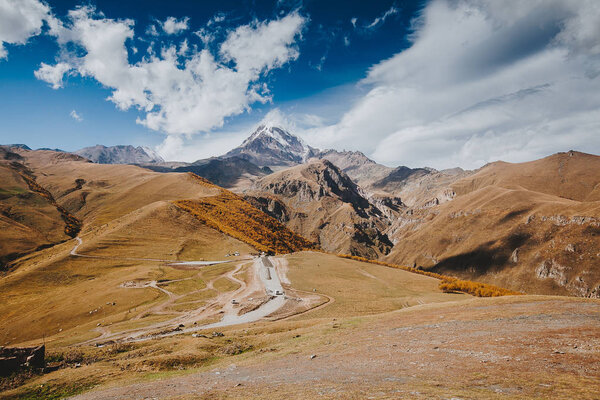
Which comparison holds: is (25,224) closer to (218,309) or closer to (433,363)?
(218,309)

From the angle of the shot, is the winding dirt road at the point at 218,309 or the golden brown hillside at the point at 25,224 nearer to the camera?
the winding dirt road at the point at 218,309

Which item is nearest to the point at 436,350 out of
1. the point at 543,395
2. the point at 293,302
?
the point at 543,395

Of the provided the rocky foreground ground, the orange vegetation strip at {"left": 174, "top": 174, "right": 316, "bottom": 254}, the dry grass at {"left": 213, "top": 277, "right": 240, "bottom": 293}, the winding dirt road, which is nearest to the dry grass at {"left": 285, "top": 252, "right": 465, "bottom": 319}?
the winding dirt road

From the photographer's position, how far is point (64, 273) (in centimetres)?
8406

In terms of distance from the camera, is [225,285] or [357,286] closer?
[225,285]

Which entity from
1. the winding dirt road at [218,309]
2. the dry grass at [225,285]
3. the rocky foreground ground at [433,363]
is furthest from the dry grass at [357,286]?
the rocky foreground ground at [433,363]

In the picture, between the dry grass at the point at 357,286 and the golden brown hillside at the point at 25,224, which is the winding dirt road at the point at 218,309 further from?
the golden brown hillside at the point at 25,224

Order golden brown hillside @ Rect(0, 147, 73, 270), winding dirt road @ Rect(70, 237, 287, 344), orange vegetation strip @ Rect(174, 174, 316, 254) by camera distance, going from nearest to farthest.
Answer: winding dirt road @ Rect(70, 237, 287, 344) → golden brown hillside @ Rect(0, 147, 73, 270) → orange vegetation strip @ Rect(174, 174, 316, 254)

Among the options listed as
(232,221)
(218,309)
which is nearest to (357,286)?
(218,309)

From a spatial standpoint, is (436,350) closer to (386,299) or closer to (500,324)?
(500,324)

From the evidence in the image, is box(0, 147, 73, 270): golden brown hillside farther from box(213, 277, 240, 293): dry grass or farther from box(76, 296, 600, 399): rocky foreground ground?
box(76, 296, 600, 399): rocky foreground ground

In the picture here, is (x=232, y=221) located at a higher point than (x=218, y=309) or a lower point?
higher

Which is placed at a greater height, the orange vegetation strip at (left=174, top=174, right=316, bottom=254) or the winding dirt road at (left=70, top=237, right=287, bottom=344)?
the orange vegetation strip at (left=174, top=174, right=316, bottom=254)

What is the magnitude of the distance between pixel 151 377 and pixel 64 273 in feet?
280
